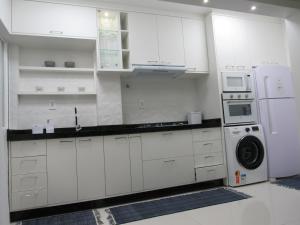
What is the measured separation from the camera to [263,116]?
342cm

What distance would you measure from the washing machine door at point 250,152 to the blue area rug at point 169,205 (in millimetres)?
520

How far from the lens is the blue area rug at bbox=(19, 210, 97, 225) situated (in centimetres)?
222

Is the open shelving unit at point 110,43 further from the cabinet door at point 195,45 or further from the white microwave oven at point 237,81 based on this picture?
the white microwave oven at point 237,81

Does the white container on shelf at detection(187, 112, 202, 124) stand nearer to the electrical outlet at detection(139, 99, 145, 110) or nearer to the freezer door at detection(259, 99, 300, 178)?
the electrical outlet at detection(139, 99, 145, 110)

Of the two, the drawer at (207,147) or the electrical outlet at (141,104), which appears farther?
the electrical outlet at (141,104)

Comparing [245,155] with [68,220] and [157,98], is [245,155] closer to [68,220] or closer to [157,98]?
[157,98]

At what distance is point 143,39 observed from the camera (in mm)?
3254

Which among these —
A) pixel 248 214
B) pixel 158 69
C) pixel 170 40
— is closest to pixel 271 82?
pixel 170 40

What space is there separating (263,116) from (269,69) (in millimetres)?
740

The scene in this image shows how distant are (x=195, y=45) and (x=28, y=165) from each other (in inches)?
112

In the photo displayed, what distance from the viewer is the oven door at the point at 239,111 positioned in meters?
3.30

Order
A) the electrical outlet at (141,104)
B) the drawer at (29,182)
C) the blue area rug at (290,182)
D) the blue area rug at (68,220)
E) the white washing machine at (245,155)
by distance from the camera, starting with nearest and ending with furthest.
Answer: the blue area rug at (68,220) → the drawer at (29,182) → the blue area rug at (290,182) → the white washing machine at (245,155) → the electrical outlet at (141,104)

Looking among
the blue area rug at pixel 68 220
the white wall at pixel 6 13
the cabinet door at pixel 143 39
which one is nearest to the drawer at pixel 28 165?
the blue area rug at pixel 68 220

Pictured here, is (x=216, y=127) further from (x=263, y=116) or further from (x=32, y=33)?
(x=32, y=33)
